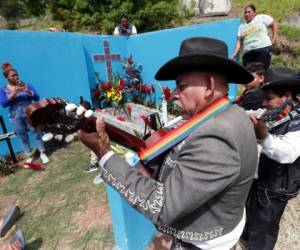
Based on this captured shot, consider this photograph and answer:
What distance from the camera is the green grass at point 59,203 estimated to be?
3189 millimetres

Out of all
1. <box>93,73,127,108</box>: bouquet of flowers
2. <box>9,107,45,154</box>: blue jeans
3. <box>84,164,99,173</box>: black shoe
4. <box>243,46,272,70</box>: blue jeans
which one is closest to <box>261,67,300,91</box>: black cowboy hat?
<box>243,46,272,70</box>: blue jeans

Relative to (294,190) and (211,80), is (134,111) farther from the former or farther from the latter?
(211,80)

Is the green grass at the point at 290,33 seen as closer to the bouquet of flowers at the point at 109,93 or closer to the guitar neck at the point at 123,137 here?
the bouquet of flowers at the point at 109,93

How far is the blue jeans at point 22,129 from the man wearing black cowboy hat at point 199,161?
4.05 metres

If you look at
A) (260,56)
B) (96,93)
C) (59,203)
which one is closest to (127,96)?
(96,93)

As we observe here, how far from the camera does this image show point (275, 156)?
6.48 ft

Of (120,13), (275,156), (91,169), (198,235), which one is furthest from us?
(120,13)

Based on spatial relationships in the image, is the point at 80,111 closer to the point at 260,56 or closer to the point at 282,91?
the point at 282,91

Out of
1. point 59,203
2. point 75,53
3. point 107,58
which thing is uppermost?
point 75,53

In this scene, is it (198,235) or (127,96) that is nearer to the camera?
(198,235)

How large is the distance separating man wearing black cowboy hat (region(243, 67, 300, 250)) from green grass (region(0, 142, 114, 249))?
5.50 ft

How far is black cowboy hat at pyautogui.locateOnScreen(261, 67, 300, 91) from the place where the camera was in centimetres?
210

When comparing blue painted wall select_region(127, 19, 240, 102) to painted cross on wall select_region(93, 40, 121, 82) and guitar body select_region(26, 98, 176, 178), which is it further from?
guitar body select_region(26, 98, 176, 178)

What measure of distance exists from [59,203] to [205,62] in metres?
3.45
